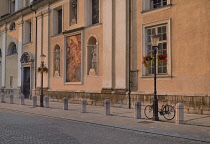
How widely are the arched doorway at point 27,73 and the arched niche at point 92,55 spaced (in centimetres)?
856

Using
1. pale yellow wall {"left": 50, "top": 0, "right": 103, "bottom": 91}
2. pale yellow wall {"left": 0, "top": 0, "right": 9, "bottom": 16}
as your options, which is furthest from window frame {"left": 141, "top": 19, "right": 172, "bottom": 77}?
pale yellow wall {"left": 0, "top": 0, "right": 9, "bottom": 16}

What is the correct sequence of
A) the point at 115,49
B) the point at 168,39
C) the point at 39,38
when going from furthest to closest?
the point at 39,38, the point at 115,49, the point at 168,39

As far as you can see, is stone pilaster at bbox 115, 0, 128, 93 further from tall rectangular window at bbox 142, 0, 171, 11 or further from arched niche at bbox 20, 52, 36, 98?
arched niche at bbox 20, 52, 36, 98

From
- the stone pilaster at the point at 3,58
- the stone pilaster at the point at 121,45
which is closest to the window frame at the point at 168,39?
the stone pilaster at the point at 121,45

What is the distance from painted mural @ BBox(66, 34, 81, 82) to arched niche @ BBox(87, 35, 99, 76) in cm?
124

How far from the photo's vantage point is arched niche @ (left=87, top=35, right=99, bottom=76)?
20.2 m

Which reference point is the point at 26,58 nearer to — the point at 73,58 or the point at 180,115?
the point at 73,58

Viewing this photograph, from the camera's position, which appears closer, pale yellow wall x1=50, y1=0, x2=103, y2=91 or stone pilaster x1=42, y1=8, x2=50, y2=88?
pale yellow wall x1=50, y1=0, x2=103, y2=91

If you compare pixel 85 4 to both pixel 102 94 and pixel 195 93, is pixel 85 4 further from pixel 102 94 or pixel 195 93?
pixel 195 93

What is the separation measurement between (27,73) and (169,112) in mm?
19739

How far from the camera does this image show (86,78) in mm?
20922

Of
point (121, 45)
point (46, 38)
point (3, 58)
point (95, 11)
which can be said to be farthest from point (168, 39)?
point (3, 58)

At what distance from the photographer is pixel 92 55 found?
20891 millimetres

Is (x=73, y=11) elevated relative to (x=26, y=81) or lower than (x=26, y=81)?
elevated
